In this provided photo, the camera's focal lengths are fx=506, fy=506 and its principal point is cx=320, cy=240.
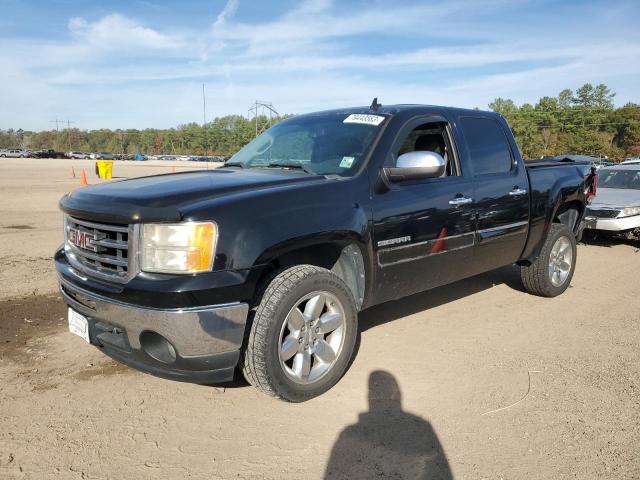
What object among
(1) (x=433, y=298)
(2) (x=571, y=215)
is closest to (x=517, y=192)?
(1) (x=433, y=298)

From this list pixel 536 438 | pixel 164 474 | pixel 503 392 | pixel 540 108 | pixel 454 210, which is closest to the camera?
pixel 164 474

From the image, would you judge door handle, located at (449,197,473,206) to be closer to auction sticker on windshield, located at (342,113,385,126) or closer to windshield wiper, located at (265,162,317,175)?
auction sticker on windshield, located at (342,113,385,126)

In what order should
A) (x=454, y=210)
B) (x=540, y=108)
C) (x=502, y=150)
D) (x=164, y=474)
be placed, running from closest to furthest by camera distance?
(x=164, y=474), (x=454, y=210), (x=502, y=150), (x=540, y=108)

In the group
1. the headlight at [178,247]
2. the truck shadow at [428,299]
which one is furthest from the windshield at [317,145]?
the truck shadow at [428,299]

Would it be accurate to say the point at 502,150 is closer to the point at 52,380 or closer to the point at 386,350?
the point at 386,350

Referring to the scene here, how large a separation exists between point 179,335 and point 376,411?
4.36ft

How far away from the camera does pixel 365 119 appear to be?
4.06 metres

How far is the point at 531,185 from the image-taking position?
16.7 ft

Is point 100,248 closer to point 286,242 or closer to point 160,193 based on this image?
point 160,193

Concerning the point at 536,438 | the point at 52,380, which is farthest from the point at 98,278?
the point at 536,438

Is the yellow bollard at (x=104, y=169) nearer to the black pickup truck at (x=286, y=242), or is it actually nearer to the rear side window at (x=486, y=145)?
the black pickup truck at (x=286, y=242)

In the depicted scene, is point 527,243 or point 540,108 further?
point 540,108

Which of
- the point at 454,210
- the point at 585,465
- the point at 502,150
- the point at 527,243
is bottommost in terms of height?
the point at 585,465

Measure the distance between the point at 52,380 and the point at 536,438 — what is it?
3.18 meters
